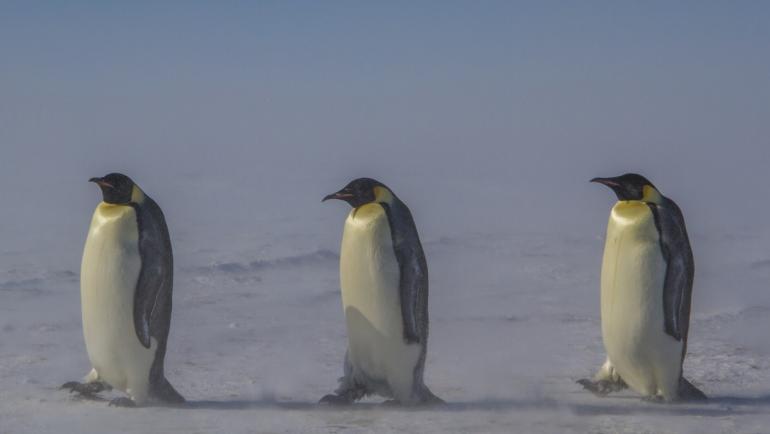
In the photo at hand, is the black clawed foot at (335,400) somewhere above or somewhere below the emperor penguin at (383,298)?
below

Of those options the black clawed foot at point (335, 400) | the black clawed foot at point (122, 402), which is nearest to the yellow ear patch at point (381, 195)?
the black clawed foot at point (335, 400)

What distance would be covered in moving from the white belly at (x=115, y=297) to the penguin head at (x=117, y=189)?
39 millimetres

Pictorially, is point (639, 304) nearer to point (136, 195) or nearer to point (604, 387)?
point (604, 387)

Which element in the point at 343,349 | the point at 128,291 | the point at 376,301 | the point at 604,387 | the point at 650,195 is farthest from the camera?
the point at 343,349

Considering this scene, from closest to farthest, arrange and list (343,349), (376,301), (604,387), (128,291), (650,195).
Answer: (128,291) < (376,301) < (650,195) < (604,387) < (343,349)

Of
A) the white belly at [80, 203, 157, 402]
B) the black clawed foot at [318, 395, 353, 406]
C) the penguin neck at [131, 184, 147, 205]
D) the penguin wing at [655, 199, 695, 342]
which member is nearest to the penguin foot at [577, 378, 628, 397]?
the penguin wing at [655, 199, 695, 342]

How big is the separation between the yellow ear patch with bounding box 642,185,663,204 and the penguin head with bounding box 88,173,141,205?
248 centimetres

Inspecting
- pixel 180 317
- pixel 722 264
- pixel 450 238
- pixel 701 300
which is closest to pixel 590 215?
pixel 450 238

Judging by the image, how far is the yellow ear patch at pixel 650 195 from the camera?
5.56 metres

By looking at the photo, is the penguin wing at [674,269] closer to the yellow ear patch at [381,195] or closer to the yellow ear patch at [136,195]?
the yellow ear patch at [381,195]

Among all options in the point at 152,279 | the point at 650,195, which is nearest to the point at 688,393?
the point at 650,195

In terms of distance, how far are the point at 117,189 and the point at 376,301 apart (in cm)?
135

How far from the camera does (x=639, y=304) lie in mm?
5484

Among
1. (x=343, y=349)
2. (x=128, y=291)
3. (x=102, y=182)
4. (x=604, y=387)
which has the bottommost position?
(x=343, y=349)
